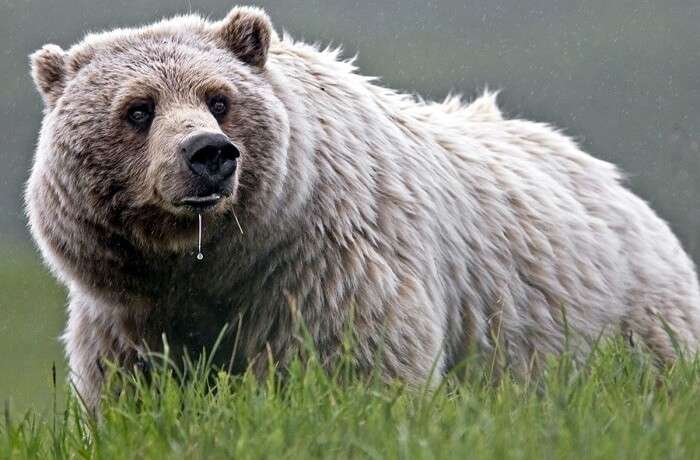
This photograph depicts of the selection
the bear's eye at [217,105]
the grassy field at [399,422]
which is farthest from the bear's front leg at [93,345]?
the grassy field at [399,422]

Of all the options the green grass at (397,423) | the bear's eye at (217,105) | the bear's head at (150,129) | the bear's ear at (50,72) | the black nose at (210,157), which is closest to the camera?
the green grass at (397,423)

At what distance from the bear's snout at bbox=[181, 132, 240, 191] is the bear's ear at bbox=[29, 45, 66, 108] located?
89cm

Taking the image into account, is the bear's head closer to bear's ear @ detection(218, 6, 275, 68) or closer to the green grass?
bear's ear @ detection(218, 6, 275, 68)

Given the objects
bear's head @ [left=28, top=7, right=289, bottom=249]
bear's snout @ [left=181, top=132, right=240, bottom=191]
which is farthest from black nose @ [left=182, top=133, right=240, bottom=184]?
bear's head @ [left=28, top=7, right=289, bottom=249]

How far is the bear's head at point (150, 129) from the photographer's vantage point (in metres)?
5.80

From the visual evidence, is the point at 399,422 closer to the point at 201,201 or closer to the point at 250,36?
the point at 201,201

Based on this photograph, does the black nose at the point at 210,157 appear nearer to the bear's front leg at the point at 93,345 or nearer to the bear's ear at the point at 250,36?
the bear's ear at the point at 250,36

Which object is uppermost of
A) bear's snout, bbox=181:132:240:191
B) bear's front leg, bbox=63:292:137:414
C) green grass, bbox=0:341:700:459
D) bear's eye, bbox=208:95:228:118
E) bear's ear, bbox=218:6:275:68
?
bear's ear, bbox=218:6:275:68

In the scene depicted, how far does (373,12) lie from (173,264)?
53331 mm

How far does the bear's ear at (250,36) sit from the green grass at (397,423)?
1.74 metres

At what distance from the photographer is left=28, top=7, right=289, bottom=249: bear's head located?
580 cm

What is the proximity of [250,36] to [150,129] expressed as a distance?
642mm

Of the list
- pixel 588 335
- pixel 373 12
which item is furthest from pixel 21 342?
pixel 588 335

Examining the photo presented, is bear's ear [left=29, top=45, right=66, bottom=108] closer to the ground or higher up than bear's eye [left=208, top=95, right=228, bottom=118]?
closer to the ground
